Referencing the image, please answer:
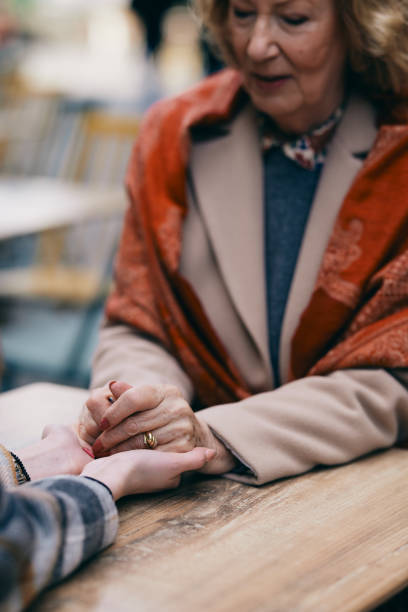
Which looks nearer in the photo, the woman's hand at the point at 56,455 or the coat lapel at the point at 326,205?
the woman's hand at the point at 56,455

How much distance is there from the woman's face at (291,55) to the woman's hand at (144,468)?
721 millimetres

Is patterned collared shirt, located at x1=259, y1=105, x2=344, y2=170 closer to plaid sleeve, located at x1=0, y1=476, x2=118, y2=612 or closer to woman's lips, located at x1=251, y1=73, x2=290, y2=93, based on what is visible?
woman's lips, located at x1=251, y1=73, x2=290, y2=93

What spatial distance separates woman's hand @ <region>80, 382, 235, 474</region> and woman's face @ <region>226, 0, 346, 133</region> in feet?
2.09

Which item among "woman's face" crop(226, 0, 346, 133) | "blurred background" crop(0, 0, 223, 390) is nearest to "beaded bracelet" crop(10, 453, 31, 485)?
"woman's face" crop(226, 0, 346, 133)

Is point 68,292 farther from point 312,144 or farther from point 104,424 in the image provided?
point 104,424

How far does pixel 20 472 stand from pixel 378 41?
0.99 m

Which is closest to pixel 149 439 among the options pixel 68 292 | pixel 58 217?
pixel 58 217

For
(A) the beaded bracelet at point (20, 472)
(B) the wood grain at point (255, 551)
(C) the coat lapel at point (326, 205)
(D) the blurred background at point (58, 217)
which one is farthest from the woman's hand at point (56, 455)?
(D) the blurred background at point (58, 217)

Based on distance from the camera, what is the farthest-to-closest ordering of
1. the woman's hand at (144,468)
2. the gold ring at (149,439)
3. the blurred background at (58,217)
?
the blurred background at (58,217) → the gold ring at (149,439) → the woman's hand at (144,468)

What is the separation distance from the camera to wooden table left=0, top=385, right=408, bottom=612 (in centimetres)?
96

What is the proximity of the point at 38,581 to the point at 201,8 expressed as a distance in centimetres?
126

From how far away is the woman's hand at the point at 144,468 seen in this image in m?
1.19

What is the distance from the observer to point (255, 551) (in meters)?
1.07

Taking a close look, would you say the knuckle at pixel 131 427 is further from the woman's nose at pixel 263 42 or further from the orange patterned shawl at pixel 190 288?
the woman's nose at pixel 263 42
